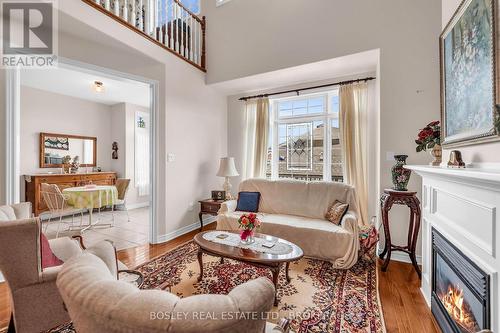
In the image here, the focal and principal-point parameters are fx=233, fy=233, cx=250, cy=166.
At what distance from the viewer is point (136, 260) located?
290 centimetres

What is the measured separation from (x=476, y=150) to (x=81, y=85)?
5957 millimetres

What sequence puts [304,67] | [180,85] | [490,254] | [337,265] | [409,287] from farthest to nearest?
[180,85] < [304,67] < [337,265] < [409,287] < [490,254]

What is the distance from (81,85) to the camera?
15.3 feet

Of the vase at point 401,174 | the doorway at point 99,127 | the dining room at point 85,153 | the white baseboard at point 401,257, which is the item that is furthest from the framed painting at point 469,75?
the dining room at point 85,153

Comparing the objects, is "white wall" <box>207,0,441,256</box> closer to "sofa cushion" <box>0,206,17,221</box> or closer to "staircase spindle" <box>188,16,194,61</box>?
"staircase spindle" <box>188,16,194,61</box>

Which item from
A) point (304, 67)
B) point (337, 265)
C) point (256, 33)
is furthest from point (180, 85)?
point (337, 265)

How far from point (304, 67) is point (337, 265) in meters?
2.79

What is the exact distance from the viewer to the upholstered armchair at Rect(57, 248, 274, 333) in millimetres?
593

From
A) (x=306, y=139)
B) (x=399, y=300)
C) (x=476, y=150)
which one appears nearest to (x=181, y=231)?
(x=306, y=139)

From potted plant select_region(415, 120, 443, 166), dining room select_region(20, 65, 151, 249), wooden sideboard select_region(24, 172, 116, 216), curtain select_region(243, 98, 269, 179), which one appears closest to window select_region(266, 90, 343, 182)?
curtain select_region(243, 98, 269, 179)

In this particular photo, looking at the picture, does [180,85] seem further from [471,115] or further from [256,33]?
[471,115]

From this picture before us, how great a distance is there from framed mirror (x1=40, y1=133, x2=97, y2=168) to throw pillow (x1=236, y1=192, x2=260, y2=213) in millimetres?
4274

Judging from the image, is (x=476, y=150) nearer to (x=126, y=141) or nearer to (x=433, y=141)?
(x=433, y=141)

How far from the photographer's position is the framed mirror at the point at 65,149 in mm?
4957
